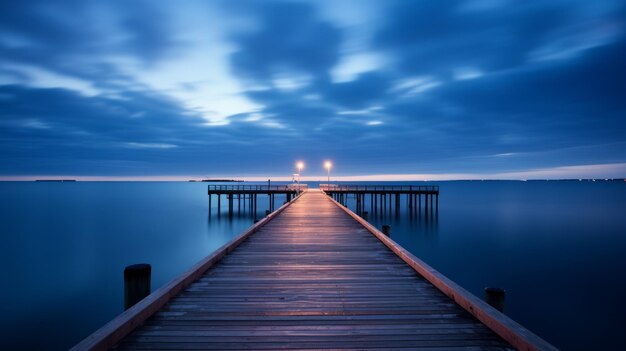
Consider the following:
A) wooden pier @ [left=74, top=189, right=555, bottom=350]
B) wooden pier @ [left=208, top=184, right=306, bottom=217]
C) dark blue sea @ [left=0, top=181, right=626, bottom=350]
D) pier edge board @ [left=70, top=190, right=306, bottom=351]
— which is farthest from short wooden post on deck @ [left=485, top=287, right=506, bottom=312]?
wooden pier @ [left=208, top=184, right=306, bottom=217]

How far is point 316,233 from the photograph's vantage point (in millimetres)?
8656

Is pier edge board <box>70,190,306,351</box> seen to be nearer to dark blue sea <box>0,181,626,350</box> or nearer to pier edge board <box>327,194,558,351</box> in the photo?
pier edge board <box>327,194,558,351</box>

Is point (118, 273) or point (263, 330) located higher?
point (263, 330)

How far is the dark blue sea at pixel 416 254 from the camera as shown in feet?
38.4

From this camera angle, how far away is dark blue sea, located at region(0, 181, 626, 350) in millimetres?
11695

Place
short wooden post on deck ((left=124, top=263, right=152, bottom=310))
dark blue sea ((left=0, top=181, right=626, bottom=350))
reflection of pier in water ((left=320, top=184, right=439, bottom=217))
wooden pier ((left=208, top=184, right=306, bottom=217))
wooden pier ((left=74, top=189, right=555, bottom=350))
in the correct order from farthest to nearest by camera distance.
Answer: wooden pier ((left=208, top=184, right=306, bottom=217)) → reflection of pier in water ((left=320, top=184, right=439, bottom=217)) → dark blue sea ((left=0, top=181, right=626, bottom=350)) → short wooden post on deck ((left=124, top=263, right=152, bottom=310)) → wooden pier ((left=74, top=189, right=555, bottom=350))

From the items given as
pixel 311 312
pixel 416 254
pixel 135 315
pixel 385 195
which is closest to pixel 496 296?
pixel 311 312

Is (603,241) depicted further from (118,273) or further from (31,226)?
(31,226)

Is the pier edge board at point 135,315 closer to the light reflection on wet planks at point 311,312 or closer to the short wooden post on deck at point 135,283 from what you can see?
the light reflection on wet planks at point 311,312

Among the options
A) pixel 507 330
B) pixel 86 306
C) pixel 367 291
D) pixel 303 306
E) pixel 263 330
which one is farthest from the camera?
pixel 86 306

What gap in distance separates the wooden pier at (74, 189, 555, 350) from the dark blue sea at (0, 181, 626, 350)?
10000 millimetres

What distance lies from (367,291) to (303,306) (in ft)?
3.17

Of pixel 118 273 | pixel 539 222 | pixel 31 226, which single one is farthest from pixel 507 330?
pixel 31 226

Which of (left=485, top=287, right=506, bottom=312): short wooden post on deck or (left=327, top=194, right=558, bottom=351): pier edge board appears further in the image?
(left=485, top=287, right=506, bottom=312): short wooden post on deck
